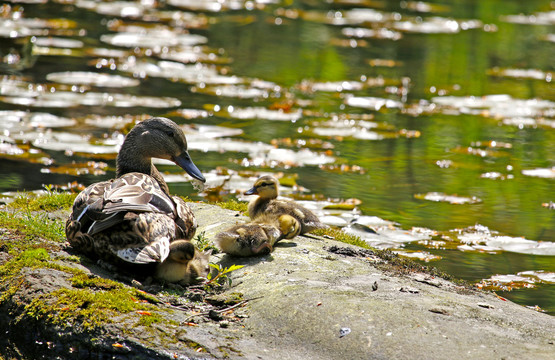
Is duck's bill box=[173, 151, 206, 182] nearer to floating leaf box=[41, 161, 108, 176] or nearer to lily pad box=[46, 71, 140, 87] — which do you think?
floating leaf box=[41, 161, 108, 176]

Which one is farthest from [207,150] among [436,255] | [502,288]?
[502,288]

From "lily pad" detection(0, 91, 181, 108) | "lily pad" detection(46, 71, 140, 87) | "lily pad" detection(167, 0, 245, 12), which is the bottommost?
"lily pad" detection(0, 91, 181, 108)

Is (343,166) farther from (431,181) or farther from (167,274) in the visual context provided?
(167,274)

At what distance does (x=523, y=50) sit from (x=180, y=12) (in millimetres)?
7383

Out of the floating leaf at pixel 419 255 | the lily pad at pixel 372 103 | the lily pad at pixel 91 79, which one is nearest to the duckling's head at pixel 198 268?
the floating leaf at pixel 419 255

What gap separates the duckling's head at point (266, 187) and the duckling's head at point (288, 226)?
0.55 m

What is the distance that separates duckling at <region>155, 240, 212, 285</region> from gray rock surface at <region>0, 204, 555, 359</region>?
24 centimetres

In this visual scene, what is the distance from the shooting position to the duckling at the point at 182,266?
4316 millimetres

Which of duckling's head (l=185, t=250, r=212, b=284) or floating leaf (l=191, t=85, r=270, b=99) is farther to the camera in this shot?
floating leaf (l=191, t=85, r=270, b=99)

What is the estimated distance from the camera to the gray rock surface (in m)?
3.60

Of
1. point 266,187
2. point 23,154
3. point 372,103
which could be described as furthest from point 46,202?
point 372,103

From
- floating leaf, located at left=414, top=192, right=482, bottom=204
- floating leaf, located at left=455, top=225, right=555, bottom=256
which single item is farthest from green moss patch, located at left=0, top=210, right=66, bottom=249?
floating leaf, located at left=414, top=192, right=482, bottom=204

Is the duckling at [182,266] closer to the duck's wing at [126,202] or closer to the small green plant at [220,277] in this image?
the small green plant at [220,277]

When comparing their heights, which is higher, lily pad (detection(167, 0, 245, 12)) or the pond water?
lily pad (detection(167, 0, 245, 12))
